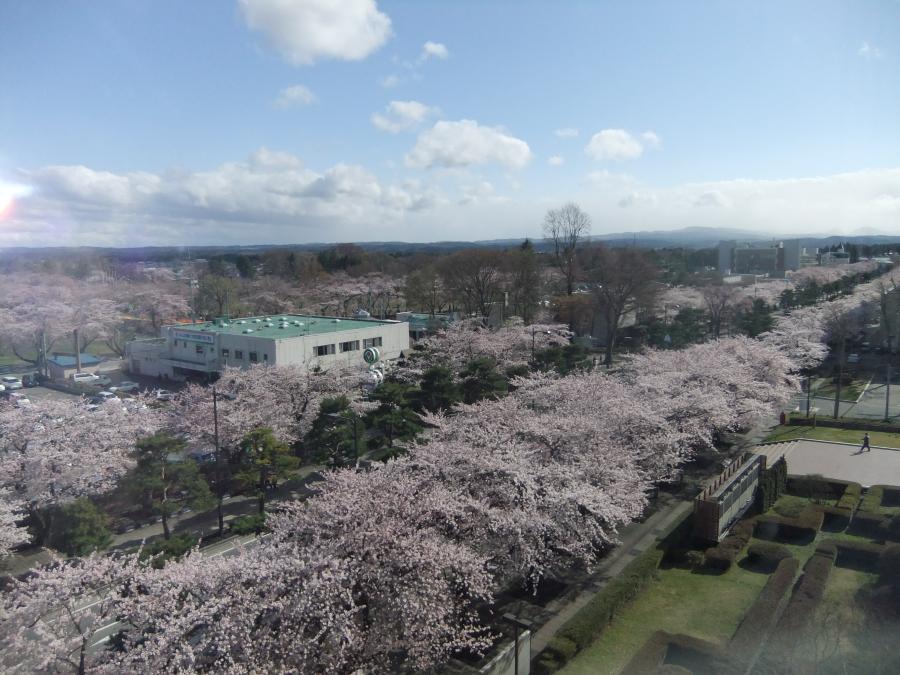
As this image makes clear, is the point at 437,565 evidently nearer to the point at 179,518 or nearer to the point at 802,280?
the point at 179,518

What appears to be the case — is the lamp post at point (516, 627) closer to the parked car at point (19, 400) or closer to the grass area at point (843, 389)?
the parked car at point (19, 400)

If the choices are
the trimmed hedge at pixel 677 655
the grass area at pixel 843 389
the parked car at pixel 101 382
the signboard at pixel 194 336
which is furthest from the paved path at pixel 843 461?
the parked car at pixel 101 382

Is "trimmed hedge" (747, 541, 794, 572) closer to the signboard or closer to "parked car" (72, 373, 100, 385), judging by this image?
the signboard

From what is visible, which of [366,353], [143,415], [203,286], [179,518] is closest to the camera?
[179,518]

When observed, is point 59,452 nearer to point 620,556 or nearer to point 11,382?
point 620,556

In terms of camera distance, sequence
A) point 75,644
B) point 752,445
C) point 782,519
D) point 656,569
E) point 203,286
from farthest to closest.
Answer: point 203,286 → point 752,445 → point 782,519 → point 656,569 → point 75,644

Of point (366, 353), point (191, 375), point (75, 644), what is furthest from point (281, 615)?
point (191, 375)
